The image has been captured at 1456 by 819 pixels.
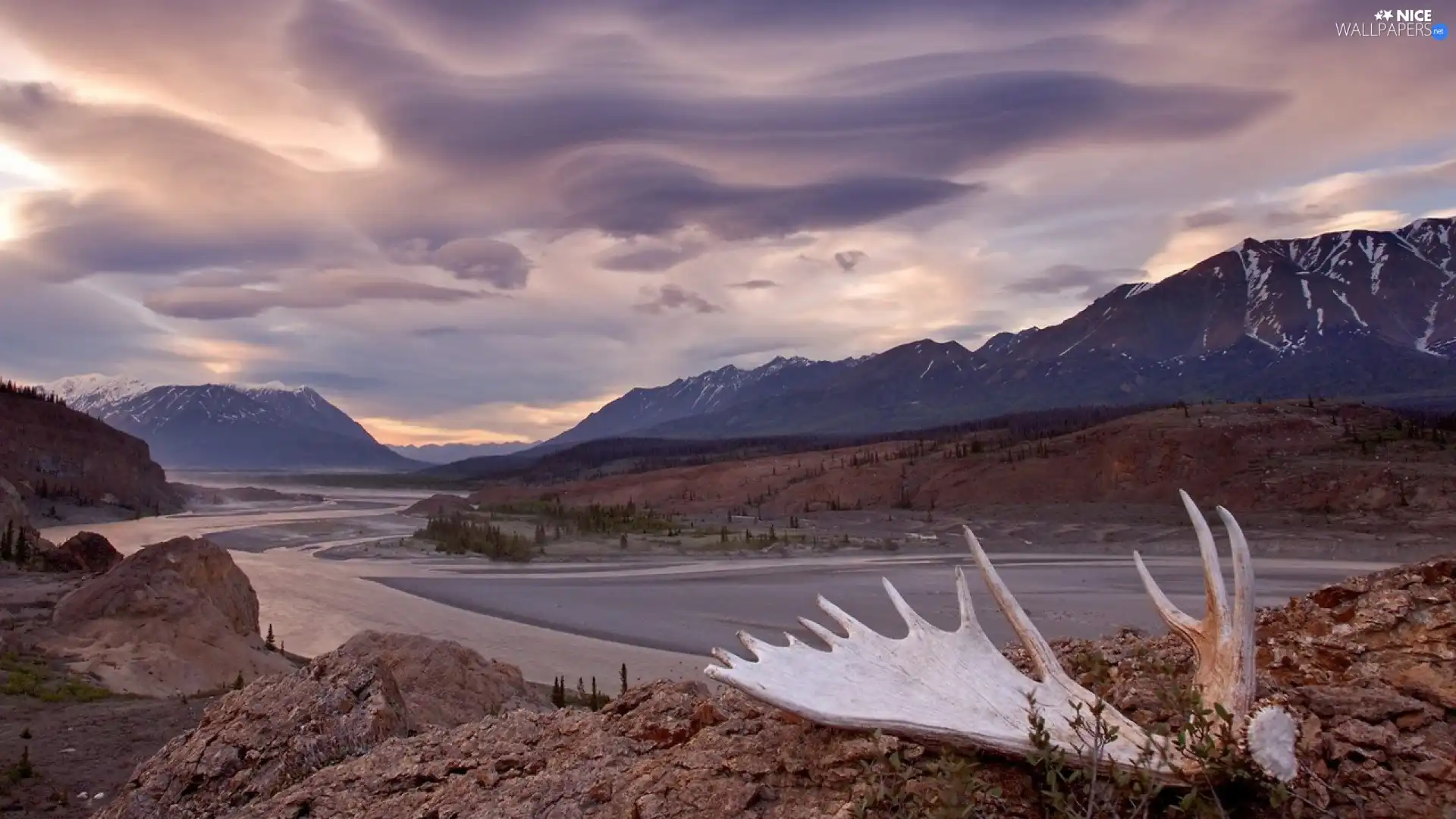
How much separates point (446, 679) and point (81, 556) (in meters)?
21.1

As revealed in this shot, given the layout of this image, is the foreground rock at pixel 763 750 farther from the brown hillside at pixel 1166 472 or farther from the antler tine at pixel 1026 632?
the brown hillside at pixel 1166 472

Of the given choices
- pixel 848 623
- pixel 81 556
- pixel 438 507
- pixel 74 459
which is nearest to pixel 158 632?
pixel 81 556

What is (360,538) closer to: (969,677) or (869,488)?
→ (869,488)

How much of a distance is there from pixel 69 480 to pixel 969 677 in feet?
253

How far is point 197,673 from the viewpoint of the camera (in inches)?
540

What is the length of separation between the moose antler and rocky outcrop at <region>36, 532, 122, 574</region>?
992 inches

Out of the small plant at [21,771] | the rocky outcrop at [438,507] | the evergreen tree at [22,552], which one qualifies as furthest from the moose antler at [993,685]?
the rocky outcrop at [438,507]

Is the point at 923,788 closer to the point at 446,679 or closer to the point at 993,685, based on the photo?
the point at 993,685

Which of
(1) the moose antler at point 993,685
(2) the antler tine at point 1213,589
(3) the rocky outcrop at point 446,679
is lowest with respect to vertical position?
(3) the rocky outcrop at point 446,679

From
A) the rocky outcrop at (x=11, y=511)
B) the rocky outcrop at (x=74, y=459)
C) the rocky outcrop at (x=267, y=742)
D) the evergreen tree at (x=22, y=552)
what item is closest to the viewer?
the rocky outcrop at (x=267, y=742)

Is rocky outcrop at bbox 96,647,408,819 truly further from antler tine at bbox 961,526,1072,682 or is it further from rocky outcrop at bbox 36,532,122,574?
rocky outcrop at bbox 36,532,122,574

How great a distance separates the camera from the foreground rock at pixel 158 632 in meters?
13.2

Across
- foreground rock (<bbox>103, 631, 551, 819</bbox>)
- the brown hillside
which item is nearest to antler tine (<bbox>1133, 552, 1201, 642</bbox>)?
foreground rock (<bbox>103, 631, 551, 819</bbox>)

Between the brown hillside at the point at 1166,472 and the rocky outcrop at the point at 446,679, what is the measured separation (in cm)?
3522
